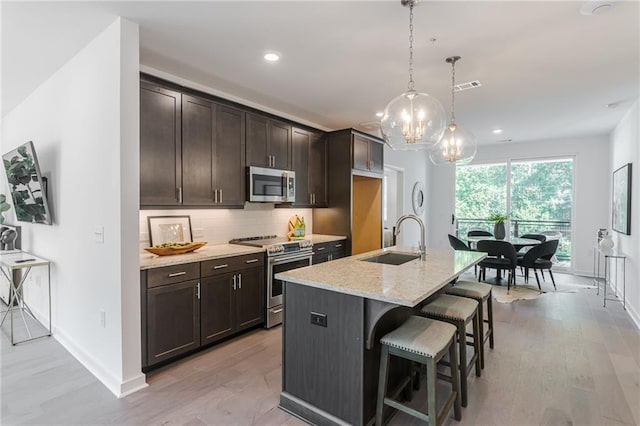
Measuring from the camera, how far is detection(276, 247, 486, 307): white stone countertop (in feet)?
5.75

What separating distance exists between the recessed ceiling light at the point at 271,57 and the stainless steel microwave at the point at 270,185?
1.25m

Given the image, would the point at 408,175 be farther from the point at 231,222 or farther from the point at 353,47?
the point at 353,47

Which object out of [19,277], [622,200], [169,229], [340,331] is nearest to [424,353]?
[340,331]

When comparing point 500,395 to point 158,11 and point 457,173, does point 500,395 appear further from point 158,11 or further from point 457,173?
point 457,173

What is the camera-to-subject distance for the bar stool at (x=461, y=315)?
226 cm

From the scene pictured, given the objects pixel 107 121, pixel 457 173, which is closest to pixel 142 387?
pixel 107 121

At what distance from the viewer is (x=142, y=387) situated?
245 centimetres

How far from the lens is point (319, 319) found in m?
2.05

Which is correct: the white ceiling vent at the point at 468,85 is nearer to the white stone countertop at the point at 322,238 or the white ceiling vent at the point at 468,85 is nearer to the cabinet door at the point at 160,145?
the white stone countertop at the point at 322,238

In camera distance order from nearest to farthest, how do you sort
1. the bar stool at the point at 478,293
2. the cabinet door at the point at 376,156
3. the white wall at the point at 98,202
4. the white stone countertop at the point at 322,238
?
the white wall at the point at 98,202, the bar stool at the point at 478,293, the white stone countertop at the point at 322,238, the cabinet door at the point at 376,156

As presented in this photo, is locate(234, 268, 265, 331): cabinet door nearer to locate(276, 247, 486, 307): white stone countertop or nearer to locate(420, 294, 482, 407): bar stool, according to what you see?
locate(276, 247, 486, 307): white stone countertop

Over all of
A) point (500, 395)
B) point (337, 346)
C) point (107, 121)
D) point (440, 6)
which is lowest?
point (500, 395)

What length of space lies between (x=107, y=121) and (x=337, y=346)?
228 cm

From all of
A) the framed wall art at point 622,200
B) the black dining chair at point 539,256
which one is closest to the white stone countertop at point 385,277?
the black dining chair at point 539,256
